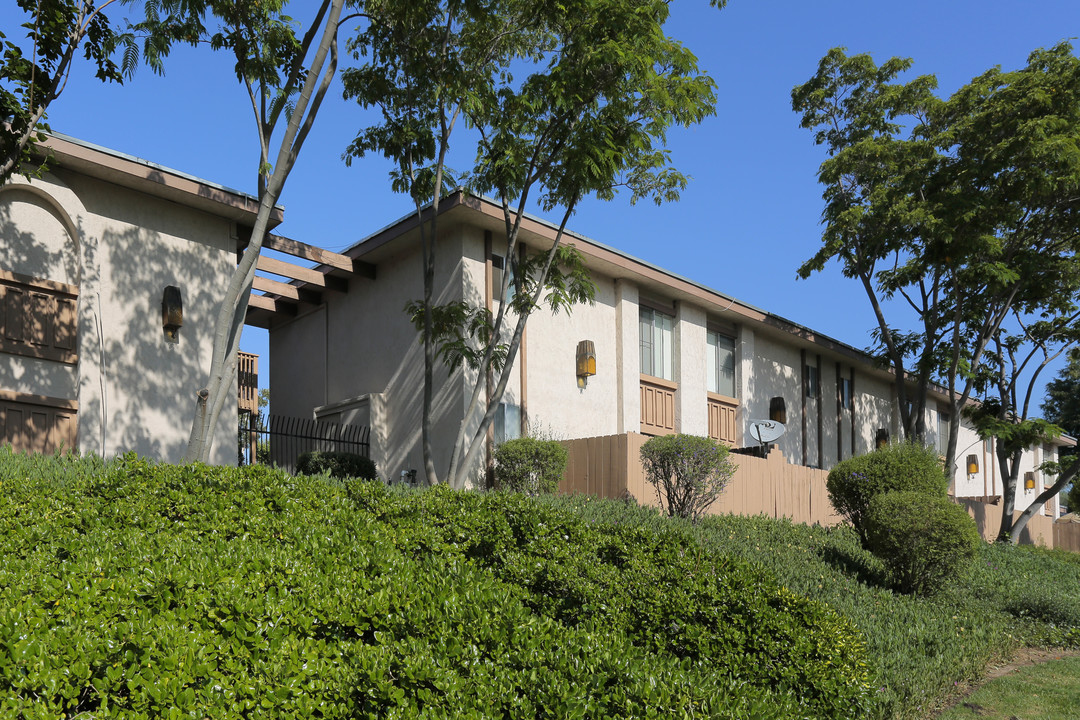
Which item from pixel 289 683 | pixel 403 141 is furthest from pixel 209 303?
pixel 289 683

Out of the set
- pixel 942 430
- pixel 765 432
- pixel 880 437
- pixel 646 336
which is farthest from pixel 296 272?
pixel 942 430

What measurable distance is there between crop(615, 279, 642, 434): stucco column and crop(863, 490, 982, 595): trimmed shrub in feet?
22.7

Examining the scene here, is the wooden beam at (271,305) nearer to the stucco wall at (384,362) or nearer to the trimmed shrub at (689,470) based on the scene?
the stucco wall at (384,362)

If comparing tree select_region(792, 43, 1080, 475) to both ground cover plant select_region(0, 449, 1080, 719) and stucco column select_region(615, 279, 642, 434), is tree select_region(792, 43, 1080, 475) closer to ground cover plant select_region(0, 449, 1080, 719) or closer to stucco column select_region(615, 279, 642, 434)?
stucco column select_region(615, 279, 642, 434)

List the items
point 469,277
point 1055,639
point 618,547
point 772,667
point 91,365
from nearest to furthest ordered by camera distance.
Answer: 1. point 772,667
2. point 618,547
3. point 1055,639
4. point 91,365
5. point 469,277

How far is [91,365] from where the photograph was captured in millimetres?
12430

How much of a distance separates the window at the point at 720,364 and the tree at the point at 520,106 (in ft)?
→ 24.8

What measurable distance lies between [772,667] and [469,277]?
35.6 ft

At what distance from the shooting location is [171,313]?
12945 millimetres

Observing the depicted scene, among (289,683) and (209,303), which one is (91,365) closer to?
(209,303)

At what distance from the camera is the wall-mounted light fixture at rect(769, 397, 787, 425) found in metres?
21.8

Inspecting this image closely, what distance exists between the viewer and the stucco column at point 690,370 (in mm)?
19219

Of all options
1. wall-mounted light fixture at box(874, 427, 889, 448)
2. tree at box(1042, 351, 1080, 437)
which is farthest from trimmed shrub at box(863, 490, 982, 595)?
tree at box(1042, 351, 1080, 437)

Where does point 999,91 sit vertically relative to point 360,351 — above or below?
above
